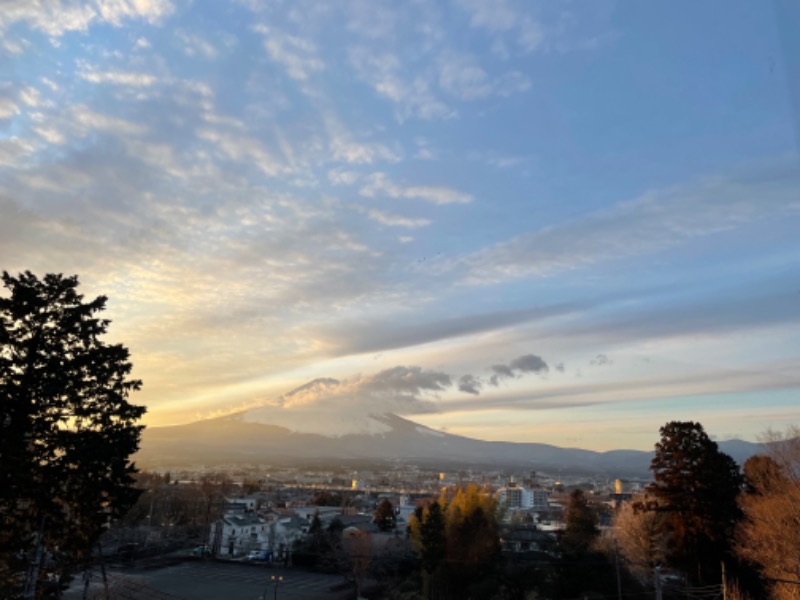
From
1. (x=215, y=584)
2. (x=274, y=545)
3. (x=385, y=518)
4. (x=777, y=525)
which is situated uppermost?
(x=777, y=525)

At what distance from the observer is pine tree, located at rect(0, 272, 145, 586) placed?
1244 centimetres

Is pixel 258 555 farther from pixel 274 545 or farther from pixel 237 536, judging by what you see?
pixel 237 536

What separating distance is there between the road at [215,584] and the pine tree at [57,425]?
13.2 metres

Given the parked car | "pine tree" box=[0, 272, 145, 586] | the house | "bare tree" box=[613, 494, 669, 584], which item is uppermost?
"pine tree" box=[0, 272, 145, 586]

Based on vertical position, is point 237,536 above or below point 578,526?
below

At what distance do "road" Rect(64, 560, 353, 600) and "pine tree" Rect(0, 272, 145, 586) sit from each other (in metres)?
13.2

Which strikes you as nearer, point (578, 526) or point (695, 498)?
point (695, 498)

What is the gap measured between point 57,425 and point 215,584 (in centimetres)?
2480

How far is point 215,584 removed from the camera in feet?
109

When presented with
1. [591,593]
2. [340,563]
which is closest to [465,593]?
[591,593]

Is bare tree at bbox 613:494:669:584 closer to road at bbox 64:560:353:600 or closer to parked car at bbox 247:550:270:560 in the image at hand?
road at bbox 64:560:353:600

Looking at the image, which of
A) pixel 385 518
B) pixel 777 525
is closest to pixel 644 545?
pixel 777 525

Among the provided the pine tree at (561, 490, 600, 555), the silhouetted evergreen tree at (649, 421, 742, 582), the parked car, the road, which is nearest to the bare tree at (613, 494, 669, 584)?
the pine tree at (561, 490, 600, 555)

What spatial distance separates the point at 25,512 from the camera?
1288 cm
